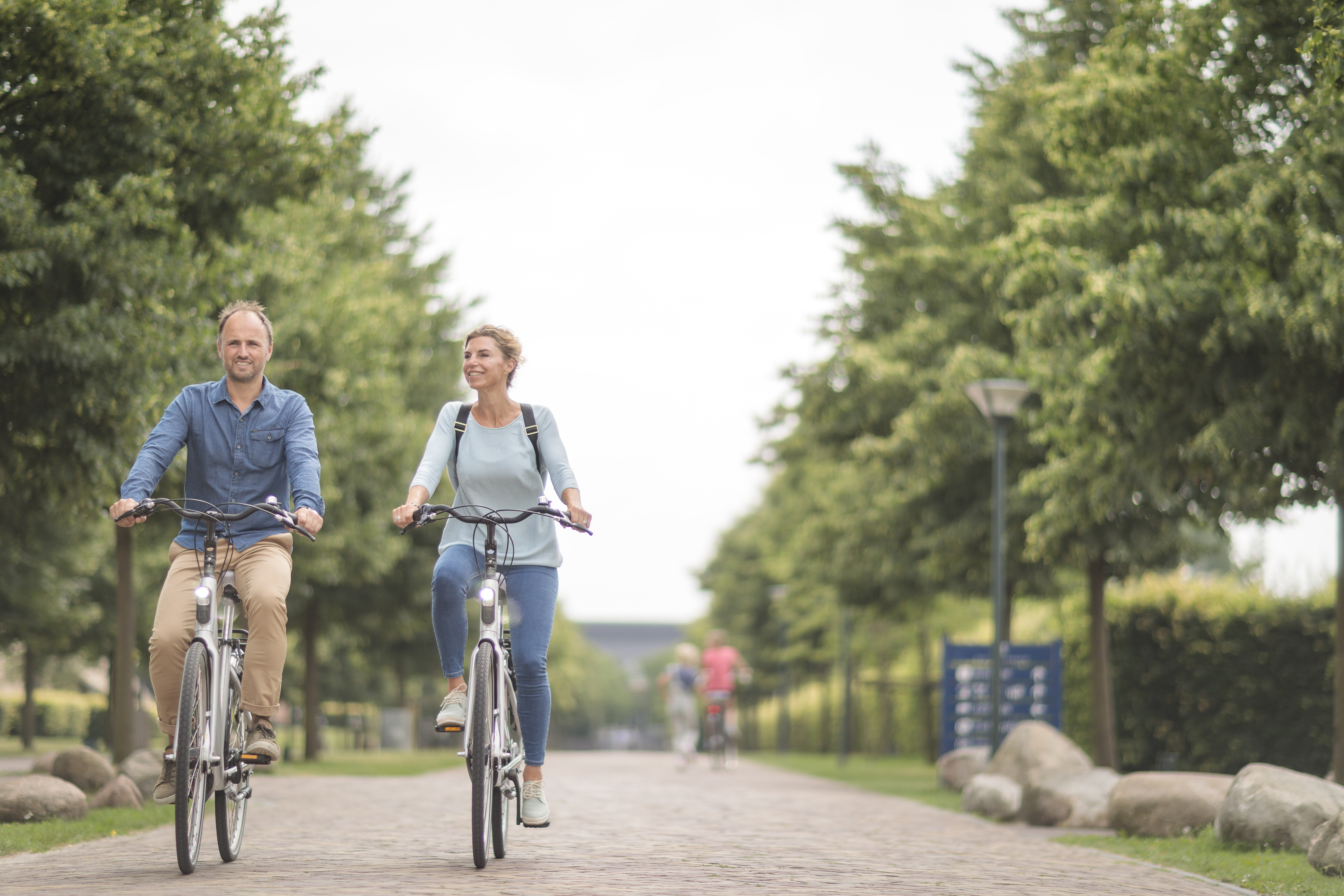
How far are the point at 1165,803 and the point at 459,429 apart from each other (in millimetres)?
5702

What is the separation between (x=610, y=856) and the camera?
712cm

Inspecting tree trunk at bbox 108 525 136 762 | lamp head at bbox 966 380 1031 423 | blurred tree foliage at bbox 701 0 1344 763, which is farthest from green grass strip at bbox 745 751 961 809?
tree trunk at bbox 108 525 136 762

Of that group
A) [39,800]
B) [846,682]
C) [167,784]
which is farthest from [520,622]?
[846,682]

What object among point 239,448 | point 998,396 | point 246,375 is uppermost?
point 998,396

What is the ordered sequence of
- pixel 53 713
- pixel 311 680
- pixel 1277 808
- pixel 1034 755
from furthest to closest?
pixel 53 713
pixel 311 680
pixel 1034 755
pixel 1277 808

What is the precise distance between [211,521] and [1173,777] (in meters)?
6.90

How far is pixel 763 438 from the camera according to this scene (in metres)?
23.1

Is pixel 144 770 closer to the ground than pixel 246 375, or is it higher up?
closer to the ground

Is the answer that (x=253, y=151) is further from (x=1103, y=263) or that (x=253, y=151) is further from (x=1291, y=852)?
(x=1291, y=852)

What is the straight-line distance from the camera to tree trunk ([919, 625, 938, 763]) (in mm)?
28125

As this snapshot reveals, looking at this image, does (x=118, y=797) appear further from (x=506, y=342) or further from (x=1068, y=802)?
(x=1068, y=802)

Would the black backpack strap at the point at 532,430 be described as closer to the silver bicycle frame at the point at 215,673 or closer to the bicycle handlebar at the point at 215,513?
the bicycle handlebar at the point at 215,513

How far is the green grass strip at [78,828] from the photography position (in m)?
7.36

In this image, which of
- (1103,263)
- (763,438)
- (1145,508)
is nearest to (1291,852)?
(1103,263)
